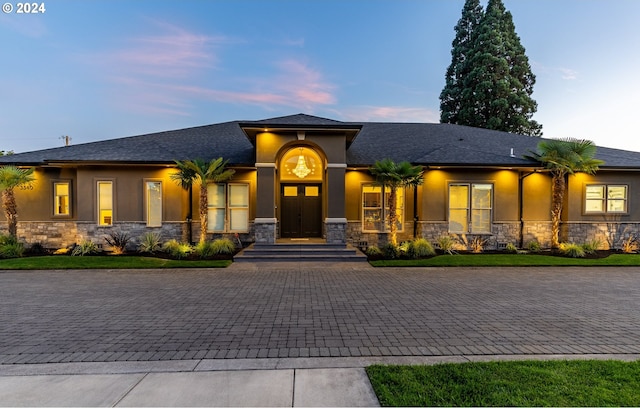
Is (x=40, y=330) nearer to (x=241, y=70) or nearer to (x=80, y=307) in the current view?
(x=80, y=307)

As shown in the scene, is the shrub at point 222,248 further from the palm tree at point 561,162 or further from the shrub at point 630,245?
the shrub at point 630,245

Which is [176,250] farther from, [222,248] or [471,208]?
[471,208]

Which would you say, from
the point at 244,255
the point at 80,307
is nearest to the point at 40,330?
the point at 80,307

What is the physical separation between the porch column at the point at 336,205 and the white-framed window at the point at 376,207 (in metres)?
2.21

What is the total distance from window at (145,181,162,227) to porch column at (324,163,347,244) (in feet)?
26.9

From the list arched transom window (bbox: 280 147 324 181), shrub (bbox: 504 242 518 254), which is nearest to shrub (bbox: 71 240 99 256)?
arched transom window (bbox: 280 147 324 181)

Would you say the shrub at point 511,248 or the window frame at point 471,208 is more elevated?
the window frame at point 471,208

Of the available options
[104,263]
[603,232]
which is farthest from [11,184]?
[603,232]

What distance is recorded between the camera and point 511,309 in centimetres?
615

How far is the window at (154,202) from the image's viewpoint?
1432cm

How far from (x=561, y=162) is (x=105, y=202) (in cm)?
2144

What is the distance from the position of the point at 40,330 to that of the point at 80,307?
1.30 m

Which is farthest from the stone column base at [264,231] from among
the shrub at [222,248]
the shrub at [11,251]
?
the shrub at [11,251]

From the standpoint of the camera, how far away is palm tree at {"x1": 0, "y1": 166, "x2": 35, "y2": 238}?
13.2m
